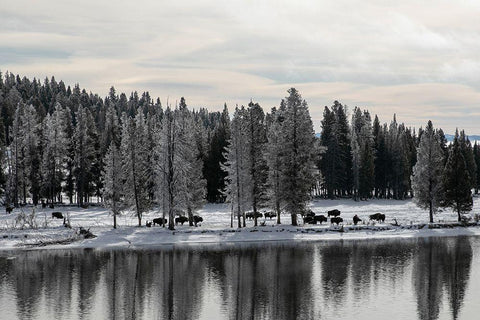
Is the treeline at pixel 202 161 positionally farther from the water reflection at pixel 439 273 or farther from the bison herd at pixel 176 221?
the water reflection at pixel 439 273

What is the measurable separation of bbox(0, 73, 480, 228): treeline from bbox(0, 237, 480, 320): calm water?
1195cm

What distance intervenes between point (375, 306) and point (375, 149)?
89.8 m

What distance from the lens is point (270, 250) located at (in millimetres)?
53438

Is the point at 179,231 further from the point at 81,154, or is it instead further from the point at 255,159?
the point at 81,154

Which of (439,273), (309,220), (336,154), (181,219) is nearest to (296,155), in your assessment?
(309,220)

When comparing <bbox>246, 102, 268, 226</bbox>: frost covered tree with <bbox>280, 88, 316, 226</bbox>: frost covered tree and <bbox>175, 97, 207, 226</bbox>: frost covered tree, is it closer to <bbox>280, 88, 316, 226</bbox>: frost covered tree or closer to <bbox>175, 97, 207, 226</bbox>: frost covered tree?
<bbox>280, 88, 316, 226</bbox>: frost covered tree

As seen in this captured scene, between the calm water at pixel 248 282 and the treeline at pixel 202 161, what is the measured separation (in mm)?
11954

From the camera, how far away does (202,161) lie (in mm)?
76500

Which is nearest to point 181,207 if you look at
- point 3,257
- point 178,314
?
point 3,257

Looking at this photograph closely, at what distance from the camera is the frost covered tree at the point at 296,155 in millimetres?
65750

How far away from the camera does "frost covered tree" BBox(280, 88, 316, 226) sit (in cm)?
6575

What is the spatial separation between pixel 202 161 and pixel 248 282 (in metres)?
38.9

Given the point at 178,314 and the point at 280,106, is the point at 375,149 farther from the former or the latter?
the point at 178,314

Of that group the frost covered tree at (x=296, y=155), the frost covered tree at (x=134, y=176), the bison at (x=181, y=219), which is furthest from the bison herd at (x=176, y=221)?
the frost covered tree at (x=296, y=155)
